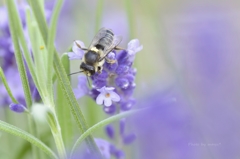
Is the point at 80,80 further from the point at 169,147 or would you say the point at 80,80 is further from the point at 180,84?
the point at 169,147

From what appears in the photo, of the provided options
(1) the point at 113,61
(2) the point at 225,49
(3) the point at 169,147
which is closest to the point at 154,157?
(3) the point at 169,147

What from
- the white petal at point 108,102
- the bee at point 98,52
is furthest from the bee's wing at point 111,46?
the white petal at point 108,102

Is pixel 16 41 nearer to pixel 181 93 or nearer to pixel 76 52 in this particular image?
pixel 76 52

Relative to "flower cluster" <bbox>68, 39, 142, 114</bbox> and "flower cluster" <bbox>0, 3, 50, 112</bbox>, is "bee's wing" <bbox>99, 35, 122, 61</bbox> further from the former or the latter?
"flower cluster" <bbox>0, 3, 50, 112</bbox>

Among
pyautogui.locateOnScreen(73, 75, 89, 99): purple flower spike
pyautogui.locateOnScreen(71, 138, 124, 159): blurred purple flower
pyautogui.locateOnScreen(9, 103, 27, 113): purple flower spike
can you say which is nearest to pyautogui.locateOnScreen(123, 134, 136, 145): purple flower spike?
pyautogui.locateOnScreen(71, 138, 124, 159): blurred purple flower

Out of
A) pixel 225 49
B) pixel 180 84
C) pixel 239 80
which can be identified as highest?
pixel 180 84

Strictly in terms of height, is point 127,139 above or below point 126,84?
below
